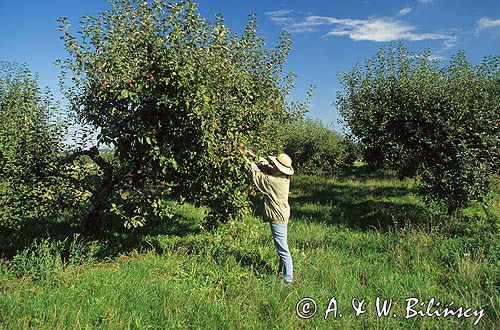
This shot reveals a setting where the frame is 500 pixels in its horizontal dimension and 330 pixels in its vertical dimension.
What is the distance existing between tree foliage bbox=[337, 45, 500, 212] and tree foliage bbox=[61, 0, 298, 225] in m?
6.37

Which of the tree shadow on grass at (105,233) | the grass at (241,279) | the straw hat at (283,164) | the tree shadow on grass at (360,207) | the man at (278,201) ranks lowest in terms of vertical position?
the tree shadow on grass at (360,207)

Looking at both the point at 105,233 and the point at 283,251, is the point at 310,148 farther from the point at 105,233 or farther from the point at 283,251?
the point at 283,251

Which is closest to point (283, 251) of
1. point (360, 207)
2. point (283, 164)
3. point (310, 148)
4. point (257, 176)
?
point (257, 176)

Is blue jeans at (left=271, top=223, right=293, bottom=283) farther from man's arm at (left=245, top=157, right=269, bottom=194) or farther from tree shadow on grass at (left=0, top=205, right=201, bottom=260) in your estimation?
tree shadow on grass at (left=0, top=205, right=201, bottom=260)

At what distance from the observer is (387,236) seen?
29.6 feet

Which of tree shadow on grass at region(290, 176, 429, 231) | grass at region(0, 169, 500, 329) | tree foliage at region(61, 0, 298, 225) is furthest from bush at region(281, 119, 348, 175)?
tree foliage at region(61, 0, 298, 225)

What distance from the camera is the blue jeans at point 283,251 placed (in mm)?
5922

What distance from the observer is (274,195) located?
609 cm

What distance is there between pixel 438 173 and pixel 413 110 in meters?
2.42

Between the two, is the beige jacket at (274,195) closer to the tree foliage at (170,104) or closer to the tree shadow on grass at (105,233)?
the tree foliage at (170,104)

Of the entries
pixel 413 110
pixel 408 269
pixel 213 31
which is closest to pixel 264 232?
pixel 408 269

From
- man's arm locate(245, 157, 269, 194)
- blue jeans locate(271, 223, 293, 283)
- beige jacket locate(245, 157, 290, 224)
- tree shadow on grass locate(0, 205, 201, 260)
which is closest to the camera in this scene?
blue jeans locate(271, 223, 293, 283)

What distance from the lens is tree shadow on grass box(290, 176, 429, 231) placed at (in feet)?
37.6

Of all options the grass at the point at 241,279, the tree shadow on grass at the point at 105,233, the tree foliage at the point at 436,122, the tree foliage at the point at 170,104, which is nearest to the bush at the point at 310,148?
the tree foliage at the point at 436,122
